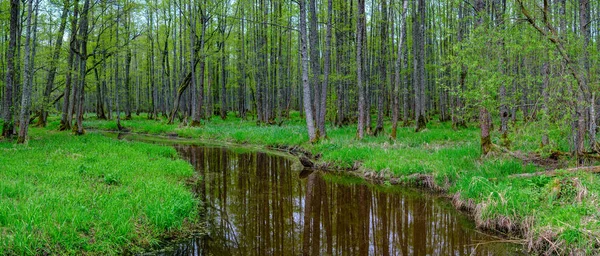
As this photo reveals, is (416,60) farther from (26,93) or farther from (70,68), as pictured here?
(70,68)

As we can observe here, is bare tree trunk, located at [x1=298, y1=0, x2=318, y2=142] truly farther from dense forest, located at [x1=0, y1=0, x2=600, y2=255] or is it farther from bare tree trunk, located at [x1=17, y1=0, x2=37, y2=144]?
bare tree trunk, located at [x1=17, y1=0, x2=37, y2=144]

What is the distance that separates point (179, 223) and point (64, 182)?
3.21 m

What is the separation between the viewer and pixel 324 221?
7461mm

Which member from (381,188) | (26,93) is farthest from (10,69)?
(381,188)

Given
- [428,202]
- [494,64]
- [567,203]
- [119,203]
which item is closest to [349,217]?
[428,202]

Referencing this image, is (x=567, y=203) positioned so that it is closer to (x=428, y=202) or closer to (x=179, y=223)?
A: (x=428, y=202)

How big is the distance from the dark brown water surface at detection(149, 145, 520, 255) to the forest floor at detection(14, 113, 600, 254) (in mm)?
517

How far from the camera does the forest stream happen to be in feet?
19.7

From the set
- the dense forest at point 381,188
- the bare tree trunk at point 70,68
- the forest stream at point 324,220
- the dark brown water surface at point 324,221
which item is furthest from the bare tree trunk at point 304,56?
the bare tree trunk at point 70,68

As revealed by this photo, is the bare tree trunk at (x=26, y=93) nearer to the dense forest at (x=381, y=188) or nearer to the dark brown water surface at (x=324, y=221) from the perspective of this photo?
the dense forest at (x=381, y=188)

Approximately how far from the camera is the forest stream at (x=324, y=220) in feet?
19.7

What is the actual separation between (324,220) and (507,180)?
13.8 feet

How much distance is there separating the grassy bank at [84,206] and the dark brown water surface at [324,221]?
0.69m

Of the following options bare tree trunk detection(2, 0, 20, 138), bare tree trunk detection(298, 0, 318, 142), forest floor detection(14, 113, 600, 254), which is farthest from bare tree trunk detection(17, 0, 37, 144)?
forest floor detection(14, 113, 600, 254)
